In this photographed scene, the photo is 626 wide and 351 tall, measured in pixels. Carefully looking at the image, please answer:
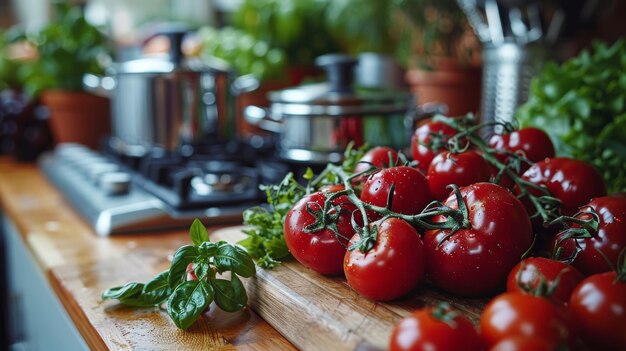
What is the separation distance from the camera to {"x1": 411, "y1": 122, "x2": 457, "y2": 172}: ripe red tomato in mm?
828

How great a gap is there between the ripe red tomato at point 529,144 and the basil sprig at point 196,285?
369mm

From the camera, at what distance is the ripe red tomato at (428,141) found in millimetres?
828

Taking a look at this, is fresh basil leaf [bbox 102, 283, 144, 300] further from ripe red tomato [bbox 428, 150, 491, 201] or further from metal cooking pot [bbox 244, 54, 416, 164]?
metal cooking pot [bbox 244, 54, 416, 164]

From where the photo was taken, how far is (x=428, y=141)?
846 mm

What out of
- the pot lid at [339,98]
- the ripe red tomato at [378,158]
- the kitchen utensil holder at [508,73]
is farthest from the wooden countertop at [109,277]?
the kitchen utensil holder at [508,73]

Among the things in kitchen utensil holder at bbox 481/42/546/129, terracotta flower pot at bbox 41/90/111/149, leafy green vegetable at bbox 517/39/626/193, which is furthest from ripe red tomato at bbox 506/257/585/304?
terracotta flower pot at bbox 41/90/111/149

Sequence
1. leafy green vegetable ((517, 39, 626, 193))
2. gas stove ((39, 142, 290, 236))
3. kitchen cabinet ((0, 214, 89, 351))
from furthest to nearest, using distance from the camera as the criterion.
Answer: gas stove ((39, 142, 290, 236))
leafy green vegetable ((517, 39, 626, 193))
kitchen cabinet ((0, 214, 89, 351))

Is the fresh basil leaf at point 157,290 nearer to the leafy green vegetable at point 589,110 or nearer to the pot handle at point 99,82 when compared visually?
the leafy green vegetable at point 589,110

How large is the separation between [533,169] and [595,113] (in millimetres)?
400

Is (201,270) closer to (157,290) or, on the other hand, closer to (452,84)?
(157,290)

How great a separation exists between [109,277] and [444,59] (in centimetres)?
119

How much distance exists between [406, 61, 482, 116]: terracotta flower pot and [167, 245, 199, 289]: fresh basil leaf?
1.15 meters

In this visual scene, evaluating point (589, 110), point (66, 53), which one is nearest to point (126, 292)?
point (589, 110)

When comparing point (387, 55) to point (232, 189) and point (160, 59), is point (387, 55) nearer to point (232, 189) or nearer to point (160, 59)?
point (160, 59)
